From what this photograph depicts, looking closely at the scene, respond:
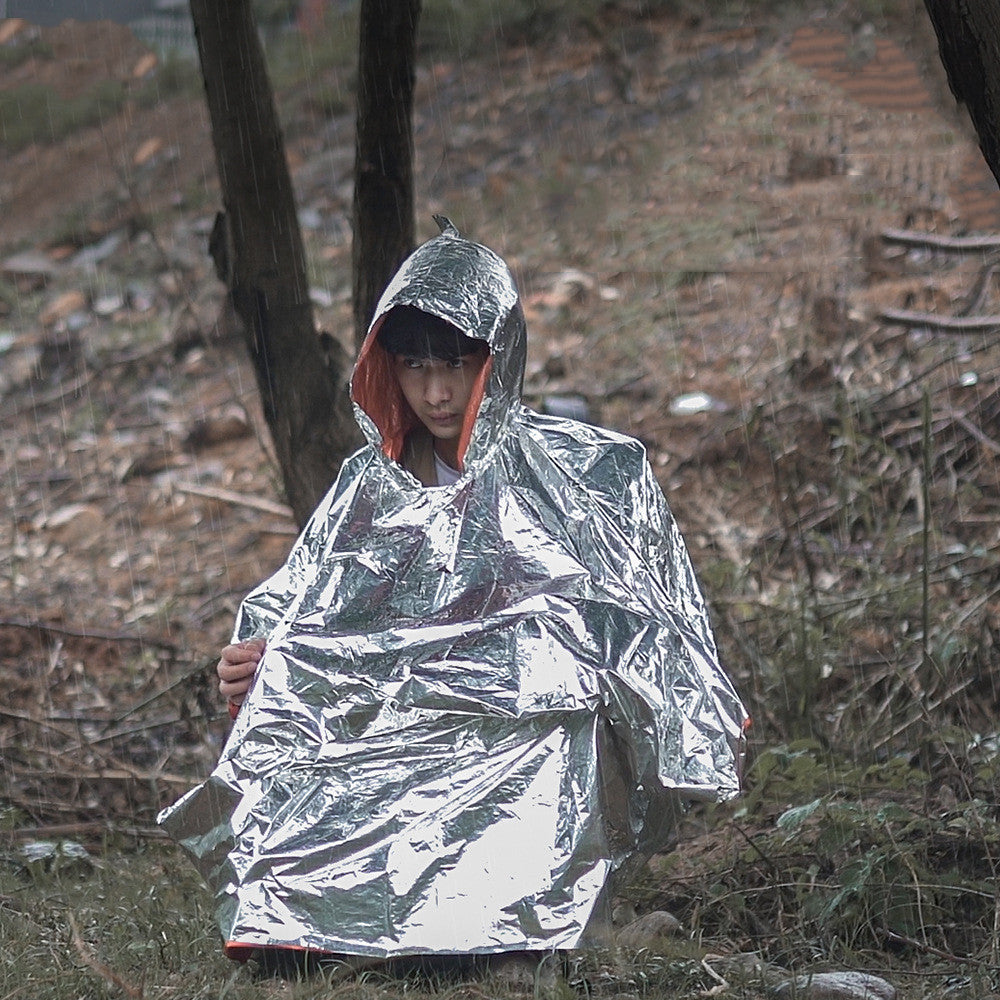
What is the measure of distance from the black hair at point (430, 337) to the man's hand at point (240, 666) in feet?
2.42

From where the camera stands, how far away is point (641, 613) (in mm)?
3129

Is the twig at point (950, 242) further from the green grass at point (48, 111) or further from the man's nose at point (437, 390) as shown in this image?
the green grass at point (48, 111)

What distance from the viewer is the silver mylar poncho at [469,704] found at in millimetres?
2924

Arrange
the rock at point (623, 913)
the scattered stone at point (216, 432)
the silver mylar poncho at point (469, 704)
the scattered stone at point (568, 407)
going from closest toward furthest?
the silver mylar poncho at point (469, 704)
the rock at point (623, 913)
the scattered stone at point (568, 407)
the scattered stone at point (216, 432)

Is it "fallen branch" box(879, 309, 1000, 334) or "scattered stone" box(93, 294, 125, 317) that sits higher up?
"fallen branch" box(879, 309, 1000, 334)

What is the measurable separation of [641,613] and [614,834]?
1.45 ft

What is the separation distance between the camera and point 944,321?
614 cm

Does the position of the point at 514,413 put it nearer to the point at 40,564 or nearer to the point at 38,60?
the point at 40,564

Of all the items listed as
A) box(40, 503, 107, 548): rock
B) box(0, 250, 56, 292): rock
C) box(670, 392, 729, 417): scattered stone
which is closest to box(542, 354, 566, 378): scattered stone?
box(670, 392, 729, 417): scattered stone

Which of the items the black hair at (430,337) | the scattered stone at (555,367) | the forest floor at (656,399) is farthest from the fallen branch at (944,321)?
the black hair at (430,337)

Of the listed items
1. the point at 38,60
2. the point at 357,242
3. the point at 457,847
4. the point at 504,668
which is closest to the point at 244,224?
the point at 357,242

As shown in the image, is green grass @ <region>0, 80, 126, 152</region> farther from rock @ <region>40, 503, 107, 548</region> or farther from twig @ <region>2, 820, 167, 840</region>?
twig @ <region>2, 820, 167, 840</region>

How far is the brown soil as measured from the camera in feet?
18.7

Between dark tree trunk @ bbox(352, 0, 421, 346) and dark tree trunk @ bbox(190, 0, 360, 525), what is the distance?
0.18 meters
